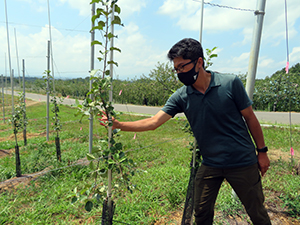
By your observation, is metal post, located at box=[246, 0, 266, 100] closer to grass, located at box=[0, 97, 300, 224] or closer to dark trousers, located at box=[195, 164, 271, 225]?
grass, located at box=[0, 97, 300, 224]

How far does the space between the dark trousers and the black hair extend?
885 mm

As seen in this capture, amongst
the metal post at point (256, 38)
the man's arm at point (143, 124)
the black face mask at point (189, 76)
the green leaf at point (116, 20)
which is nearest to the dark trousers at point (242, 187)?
the man's arm at point (143, 124)

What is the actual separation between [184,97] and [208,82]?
0.73 feet

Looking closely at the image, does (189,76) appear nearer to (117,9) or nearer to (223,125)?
(223,125)

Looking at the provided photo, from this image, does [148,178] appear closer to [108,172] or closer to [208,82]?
[108,172]

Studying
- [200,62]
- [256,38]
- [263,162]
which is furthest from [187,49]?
[256,38]

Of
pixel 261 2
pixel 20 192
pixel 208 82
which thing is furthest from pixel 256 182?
pixel 20 192

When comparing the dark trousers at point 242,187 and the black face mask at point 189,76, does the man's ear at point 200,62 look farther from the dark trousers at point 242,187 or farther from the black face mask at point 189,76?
the dark trousers at point 242,187

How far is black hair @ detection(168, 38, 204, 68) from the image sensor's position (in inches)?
54.2

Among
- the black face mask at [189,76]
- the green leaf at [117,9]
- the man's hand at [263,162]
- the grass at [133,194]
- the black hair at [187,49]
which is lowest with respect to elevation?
the grass at [133,194]

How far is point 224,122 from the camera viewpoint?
1.40 m

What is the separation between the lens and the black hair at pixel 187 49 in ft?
4.52

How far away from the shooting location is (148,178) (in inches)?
126

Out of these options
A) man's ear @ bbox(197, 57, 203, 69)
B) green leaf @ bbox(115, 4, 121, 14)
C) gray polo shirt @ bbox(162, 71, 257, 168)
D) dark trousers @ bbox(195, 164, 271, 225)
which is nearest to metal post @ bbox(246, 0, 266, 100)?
gray polo shirt @ bbox(162, 71, 257, 168)
